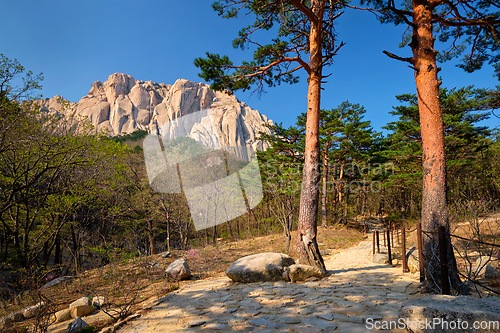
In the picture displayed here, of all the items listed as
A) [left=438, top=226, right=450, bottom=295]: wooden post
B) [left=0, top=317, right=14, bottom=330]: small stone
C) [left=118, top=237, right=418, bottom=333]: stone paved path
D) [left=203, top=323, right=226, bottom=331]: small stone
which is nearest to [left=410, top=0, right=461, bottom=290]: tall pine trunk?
[left=438, top=226, right=450, bottom=295]: wooden post

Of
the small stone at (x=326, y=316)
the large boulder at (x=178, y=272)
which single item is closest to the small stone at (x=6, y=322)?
the large boulder at (x=178, y=272)

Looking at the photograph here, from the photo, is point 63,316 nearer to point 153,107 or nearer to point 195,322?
point 195,322

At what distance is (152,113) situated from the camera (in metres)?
85.0

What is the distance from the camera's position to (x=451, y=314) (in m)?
2.03

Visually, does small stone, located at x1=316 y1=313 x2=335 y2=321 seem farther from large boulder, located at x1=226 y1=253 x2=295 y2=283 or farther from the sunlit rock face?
the sunlit rock face

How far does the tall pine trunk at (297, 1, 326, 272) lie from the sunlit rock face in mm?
69086

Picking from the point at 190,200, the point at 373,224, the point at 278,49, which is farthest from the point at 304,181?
the point at 373,224

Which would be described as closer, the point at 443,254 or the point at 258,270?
the point at 443,254

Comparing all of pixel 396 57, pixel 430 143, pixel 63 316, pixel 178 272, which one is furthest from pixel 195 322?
pixel 396 57

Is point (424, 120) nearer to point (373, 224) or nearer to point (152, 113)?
point (373, 224)

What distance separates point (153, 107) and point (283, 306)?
9385 centimetres

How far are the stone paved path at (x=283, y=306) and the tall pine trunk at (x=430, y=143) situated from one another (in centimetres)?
75

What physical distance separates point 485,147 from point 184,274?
56.3ft

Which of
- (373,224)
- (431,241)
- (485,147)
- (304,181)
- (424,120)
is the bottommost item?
(373,224)
